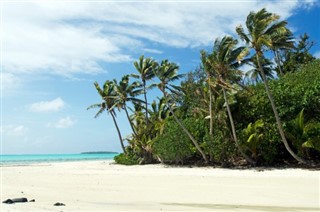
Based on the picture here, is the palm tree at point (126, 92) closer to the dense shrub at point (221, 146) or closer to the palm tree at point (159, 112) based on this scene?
the palm tree at point (159, 112)

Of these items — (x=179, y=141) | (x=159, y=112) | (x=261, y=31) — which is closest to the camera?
(x=261, y=31)

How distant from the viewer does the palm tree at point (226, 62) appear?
91.5 ft

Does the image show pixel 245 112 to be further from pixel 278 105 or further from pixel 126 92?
pixel 126 92

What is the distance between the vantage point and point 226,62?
28188mm

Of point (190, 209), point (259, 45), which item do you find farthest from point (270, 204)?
point (259, 45)

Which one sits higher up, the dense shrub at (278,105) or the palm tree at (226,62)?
the palm tree at (226,62)

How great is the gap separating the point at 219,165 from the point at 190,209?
812 inches

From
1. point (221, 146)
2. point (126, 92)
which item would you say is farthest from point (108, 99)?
point (221, 146)

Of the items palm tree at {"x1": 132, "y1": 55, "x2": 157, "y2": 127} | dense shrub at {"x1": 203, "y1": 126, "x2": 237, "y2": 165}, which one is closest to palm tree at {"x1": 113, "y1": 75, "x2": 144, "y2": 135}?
palm tree at {"x1": 132, "y1": 55, "x2": 157, "y2": 127}

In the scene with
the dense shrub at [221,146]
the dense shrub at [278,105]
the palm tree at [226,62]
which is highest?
the palm tree at [226,62]

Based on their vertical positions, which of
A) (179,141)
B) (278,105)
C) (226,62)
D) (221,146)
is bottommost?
(221,146)

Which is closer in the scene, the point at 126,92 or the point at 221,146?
the point at 221,146

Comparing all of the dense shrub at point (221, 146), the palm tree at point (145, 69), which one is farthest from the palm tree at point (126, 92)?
the dense shrub at point (221, 146)

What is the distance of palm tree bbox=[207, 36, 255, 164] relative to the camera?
91.5ft
